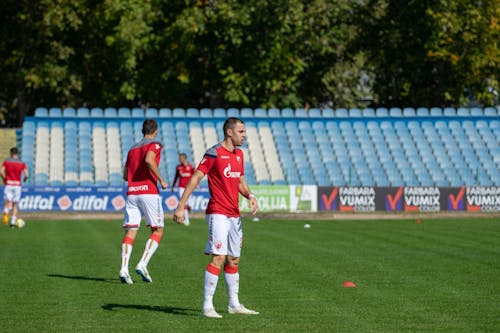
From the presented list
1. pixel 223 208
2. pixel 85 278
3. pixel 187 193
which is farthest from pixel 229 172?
pixel 85 278

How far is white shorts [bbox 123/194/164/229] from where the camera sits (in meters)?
14.6

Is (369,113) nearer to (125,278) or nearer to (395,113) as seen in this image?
(395,113)

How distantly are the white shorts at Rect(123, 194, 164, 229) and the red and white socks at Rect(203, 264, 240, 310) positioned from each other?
3756 millimetres

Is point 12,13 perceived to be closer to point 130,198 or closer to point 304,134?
point 304,134

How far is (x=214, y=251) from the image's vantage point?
35.1 feet

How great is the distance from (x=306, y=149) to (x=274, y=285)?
28993mm

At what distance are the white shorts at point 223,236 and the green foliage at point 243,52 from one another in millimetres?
36352

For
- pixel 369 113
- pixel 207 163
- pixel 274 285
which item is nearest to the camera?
pixel 207 163

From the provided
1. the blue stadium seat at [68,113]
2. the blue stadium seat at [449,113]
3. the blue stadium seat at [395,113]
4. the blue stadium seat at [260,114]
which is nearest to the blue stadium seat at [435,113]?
the blue stadium seat at [449,113]

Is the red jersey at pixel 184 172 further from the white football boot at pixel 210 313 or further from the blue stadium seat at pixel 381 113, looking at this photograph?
the white football boot at pixel 210 313

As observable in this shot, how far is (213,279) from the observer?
10.8 meters

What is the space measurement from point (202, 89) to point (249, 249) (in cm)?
Result: 3201

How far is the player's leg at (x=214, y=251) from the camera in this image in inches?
423

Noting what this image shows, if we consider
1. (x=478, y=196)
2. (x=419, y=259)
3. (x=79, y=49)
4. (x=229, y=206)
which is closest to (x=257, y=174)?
Answer: (x=478, y=196)
